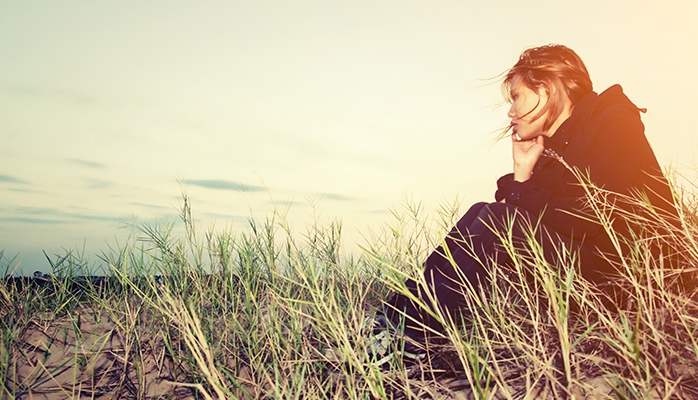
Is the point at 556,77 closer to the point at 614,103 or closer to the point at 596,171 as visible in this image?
the point at 614,103

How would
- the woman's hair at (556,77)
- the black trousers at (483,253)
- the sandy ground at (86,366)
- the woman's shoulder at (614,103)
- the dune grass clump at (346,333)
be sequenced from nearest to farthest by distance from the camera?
the dune grass clump at (346,333) → the sandy ground at (86,366) → the black trousers at (483,253) → the woman's shoulder at (614,103) → the woman's hair at (556,77)

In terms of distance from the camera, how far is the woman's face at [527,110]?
2.83 m

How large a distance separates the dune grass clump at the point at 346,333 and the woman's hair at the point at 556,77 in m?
0.88

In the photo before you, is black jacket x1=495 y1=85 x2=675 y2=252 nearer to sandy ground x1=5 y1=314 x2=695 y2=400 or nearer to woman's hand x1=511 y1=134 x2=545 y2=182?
woman's hand x1=511 y1=134 x2=545 y2=182

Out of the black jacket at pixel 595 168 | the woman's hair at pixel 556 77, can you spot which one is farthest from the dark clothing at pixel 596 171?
the woman's hair at pixel 556 77

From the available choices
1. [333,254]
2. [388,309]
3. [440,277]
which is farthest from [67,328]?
[440,277]

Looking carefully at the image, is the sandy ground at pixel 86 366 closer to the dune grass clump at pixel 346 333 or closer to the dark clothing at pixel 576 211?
the dune grass clump at pixel 346 333

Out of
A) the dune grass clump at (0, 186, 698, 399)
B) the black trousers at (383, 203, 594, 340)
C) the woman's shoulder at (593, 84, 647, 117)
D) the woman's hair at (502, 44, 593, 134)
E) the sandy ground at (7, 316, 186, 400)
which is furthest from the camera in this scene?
the woman's hair at (502, 44, 593, 134)

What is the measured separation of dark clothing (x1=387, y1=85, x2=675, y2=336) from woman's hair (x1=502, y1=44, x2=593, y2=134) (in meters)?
0.32

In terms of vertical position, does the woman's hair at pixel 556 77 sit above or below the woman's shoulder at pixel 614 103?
above

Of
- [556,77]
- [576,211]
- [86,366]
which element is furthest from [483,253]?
[86,366]

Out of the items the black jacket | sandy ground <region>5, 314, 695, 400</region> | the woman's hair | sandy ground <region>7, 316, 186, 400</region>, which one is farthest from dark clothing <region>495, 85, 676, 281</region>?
sandy ground <region>7, 316, 186, 400</region>

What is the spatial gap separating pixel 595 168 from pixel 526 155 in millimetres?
683

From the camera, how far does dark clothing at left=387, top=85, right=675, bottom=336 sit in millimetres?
2148
